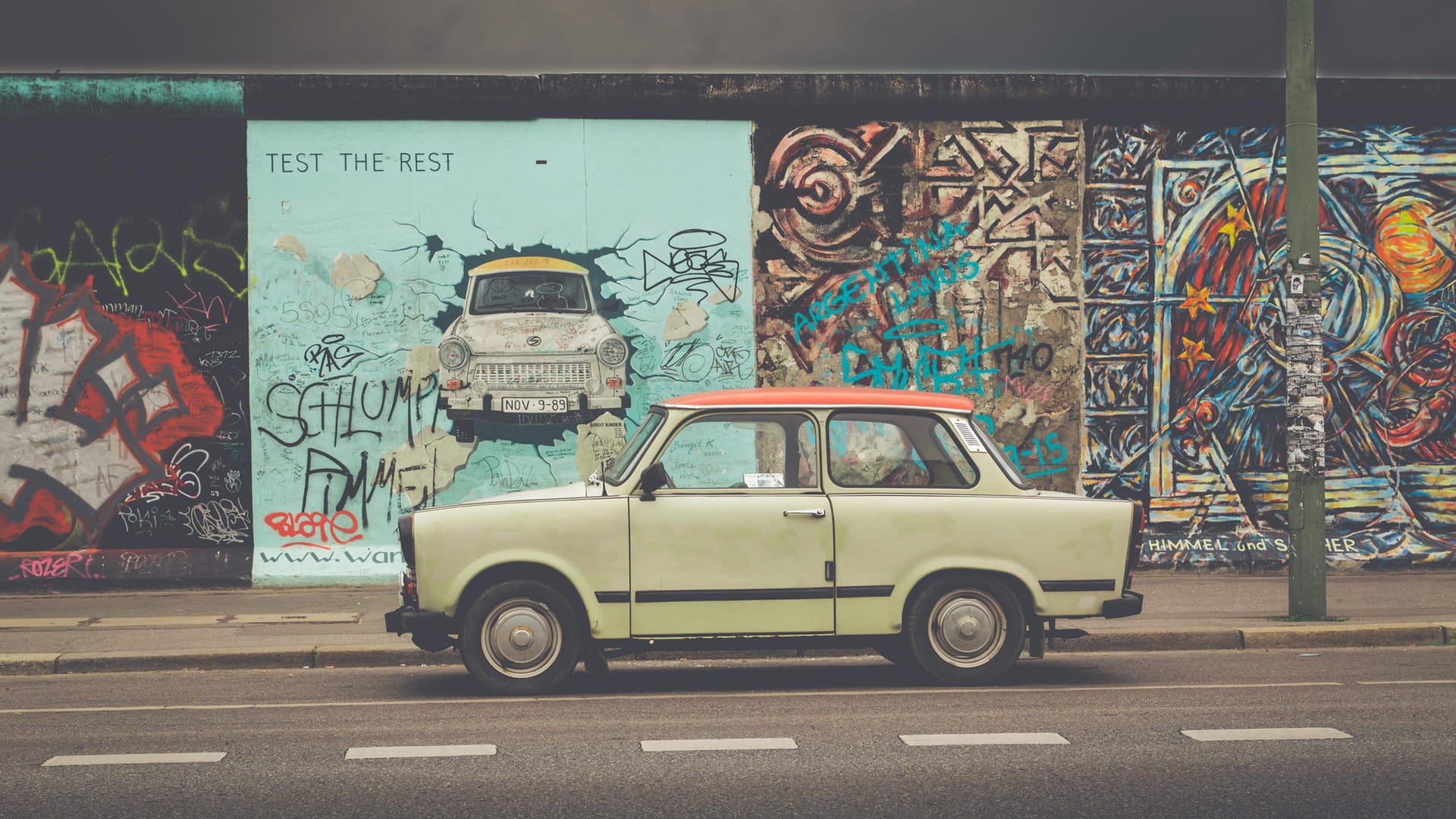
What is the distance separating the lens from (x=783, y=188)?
13.7 m

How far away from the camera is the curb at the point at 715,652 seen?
9.37 meters

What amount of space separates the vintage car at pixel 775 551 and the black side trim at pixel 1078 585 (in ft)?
0.04

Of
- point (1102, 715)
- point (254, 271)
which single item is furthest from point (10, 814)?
point (254, 271)

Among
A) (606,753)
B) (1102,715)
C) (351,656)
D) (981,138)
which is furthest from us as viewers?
(981,138)

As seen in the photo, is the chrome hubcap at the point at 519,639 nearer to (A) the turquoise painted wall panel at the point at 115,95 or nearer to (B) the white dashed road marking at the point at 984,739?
(B) the white dashed road marking at the point at 984,739

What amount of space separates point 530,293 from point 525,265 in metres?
0.28

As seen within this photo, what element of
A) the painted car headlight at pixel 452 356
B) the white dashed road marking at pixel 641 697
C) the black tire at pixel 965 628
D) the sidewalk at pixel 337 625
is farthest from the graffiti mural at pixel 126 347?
the black tire at pixel 965 628

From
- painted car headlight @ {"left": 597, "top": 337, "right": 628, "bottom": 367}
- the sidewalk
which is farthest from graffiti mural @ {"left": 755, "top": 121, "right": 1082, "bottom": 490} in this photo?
the sidewalk

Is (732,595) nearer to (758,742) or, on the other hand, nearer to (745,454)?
(745,454)

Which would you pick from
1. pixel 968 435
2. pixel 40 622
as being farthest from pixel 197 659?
pixel 968 435

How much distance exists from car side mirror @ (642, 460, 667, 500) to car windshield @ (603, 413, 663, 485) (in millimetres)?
199

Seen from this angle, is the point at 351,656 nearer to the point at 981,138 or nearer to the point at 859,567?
the point at 859,567

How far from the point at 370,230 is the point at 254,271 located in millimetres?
1160

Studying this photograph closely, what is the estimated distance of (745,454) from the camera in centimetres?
836
